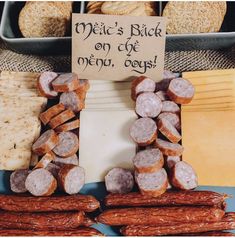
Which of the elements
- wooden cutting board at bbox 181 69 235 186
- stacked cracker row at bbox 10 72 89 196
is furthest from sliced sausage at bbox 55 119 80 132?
wooden cutting board at bbox 181 69 235 186

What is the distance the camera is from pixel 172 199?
136 centimetres

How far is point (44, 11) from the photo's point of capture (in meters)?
1.77

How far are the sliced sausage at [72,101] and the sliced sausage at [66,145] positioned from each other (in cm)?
10

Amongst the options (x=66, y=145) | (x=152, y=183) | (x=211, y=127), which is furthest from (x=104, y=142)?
(x=211, y=127)

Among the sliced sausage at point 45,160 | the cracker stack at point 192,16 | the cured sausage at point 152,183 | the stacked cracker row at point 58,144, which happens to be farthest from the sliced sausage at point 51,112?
the cracker stack at point 192,16

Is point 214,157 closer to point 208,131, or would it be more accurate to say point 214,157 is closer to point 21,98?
point 208,131

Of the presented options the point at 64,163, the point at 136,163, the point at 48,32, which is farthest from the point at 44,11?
the point at 136,163

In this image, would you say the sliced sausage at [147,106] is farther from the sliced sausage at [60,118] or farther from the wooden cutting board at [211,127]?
the sliced sausage at [60,118]

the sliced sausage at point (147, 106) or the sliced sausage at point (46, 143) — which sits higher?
the sliced sausage at point (147, 106)

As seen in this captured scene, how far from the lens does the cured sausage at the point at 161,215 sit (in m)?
1.31

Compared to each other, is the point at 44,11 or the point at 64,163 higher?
the point at 44,11

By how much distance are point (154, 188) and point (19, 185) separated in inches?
15.8

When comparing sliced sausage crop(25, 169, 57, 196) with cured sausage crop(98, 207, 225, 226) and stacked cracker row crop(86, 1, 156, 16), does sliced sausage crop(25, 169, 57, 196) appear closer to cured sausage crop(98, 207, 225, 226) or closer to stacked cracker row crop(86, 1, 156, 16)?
cured sausage crop(98, 207, 225, 226)

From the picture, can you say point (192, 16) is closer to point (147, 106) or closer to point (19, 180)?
point (147, 106)
